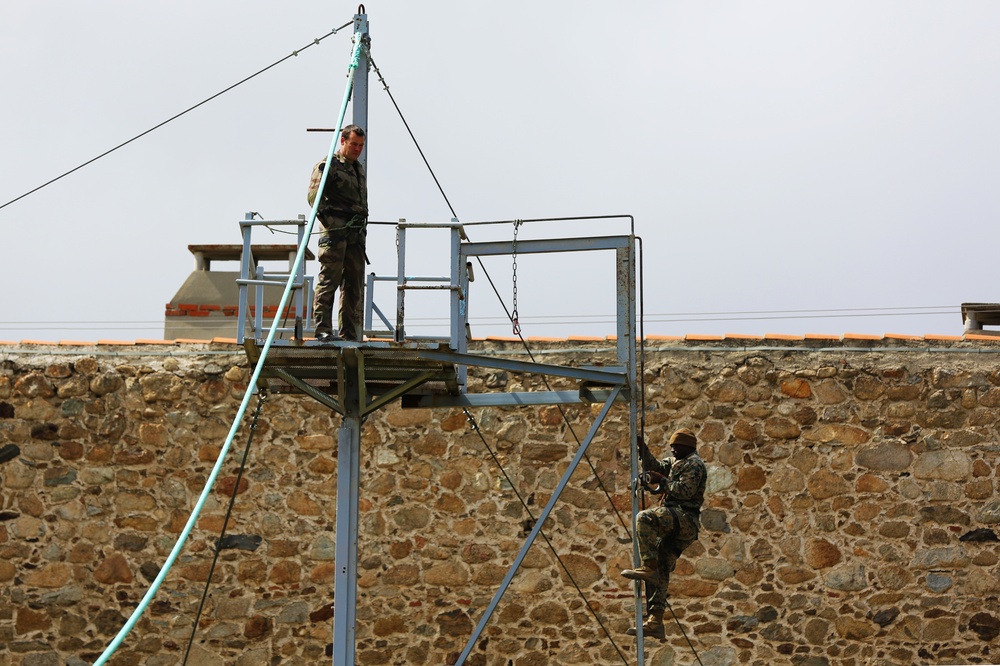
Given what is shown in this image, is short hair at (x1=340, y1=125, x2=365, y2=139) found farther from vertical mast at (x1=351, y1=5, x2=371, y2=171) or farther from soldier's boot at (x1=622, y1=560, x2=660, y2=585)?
soldier's boot at (x1=622, y1=560, x2=660, y2=585)

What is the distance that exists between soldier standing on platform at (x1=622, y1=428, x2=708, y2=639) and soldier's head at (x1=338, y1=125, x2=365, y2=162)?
272cm

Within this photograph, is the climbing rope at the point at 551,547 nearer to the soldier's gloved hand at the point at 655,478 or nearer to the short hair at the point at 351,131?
the soldier's gloved hand at the point at 655,478

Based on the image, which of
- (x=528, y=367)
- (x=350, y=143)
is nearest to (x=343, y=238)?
(x=350, y=143)

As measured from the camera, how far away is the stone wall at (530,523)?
1191cm

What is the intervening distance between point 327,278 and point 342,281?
0.14 metres

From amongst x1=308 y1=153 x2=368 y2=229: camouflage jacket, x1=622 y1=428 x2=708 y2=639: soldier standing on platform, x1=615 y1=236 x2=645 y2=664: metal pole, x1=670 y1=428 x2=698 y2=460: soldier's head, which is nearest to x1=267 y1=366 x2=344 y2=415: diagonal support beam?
x1=308 y1=153 x2=368 y2=229: camouflage jacket

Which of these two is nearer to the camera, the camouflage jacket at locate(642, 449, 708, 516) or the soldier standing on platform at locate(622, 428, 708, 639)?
the soldier standing on platform at locate(622, 428, 708, 639)

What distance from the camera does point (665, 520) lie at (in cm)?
915

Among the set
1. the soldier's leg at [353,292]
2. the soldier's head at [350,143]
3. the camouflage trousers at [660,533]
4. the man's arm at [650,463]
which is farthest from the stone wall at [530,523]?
Result: the soldier's head at [350,143]

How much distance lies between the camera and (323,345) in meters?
8.92

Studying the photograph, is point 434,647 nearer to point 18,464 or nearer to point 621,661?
point 621,661

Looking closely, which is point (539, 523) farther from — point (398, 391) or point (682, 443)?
point (398, 391)

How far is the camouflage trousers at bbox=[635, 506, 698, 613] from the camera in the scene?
9163 millimetres

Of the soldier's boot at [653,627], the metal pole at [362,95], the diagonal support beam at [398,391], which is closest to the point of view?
the soldier's boot at [653,627]
